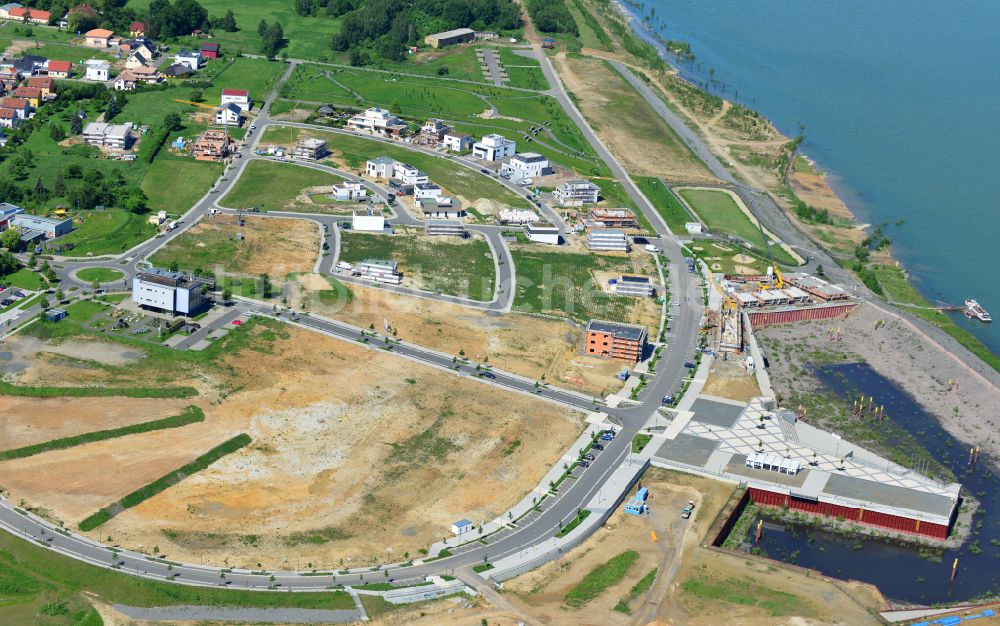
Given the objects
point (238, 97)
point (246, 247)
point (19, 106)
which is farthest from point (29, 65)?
point (246, 247)

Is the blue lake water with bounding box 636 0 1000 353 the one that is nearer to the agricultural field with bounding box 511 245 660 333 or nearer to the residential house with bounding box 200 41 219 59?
the agricultural field with bounding box 511 245 660 333

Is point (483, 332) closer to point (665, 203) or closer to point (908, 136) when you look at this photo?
point (665, 203)

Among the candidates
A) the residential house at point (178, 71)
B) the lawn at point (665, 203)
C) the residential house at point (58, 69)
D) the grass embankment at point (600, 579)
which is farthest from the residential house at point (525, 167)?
the grass embankment at point (600, 579)

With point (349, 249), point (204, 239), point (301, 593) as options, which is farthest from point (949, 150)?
point (301, 593)

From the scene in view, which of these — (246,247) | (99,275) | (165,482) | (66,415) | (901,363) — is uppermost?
(246,247)

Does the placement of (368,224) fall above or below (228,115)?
below

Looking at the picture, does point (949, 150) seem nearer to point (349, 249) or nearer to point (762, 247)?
point (762, 247)

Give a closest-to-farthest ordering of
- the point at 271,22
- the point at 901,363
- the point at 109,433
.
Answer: the point at 109,433 → the point at 901,363 → the point at 271,22
